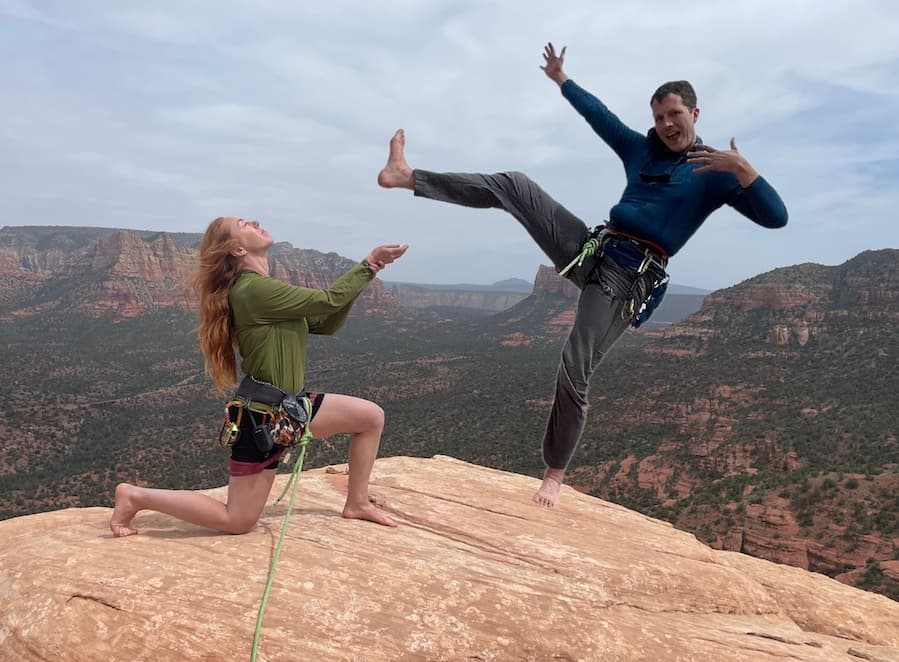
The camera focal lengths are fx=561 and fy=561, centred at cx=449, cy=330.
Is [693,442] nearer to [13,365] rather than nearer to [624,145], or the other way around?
[624,145]

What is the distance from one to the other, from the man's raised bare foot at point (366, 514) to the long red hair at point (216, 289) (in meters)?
1.62

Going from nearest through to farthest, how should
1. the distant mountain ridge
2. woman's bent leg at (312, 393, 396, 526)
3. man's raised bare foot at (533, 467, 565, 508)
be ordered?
woman's bent leg at (312, 393, 396, 526), man's raised bare foot at (533, 467, 565, 508), the distant mountain ridge

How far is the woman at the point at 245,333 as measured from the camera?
3.94 metres

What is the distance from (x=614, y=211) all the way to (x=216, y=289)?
325cm

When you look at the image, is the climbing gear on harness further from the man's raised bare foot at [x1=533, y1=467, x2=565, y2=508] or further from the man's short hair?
the man's short hair

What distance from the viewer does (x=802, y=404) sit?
37.7m

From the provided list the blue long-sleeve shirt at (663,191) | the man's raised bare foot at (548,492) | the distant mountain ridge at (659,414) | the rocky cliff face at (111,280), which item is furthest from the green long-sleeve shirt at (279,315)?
the rocky cliff face at (111,280)

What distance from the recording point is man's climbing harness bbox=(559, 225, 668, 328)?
4.69m

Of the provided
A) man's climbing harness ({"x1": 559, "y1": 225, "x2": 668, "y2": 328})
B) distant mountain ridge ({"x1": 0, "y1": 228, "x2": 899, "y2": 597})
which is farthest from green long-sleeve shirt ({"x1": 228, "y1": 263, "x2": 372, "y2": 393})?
man's climbing harness ({"x1": 559, "y1": 225, "x2": 668, "y2": 328})

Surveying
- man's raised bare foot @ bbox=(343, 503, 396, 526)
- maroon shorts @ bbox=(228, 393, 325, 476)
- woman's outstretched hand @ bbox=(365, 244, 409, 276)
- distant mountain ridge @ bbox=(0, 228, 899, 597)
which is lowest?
distant mountain ridge @ bbox=(0, 228, 899, 597)

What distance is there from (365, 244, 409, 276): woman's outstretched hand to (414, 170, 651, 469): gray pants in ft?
2.26

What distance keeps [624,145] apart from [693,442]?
123 feet

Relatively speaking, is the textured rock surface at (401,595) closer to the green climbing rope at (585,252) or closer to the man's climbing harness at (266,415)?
the man's climbing harness at (266,415)

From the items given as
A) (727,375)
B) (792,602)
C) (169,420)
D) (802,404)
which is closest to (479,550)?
(792,602)
